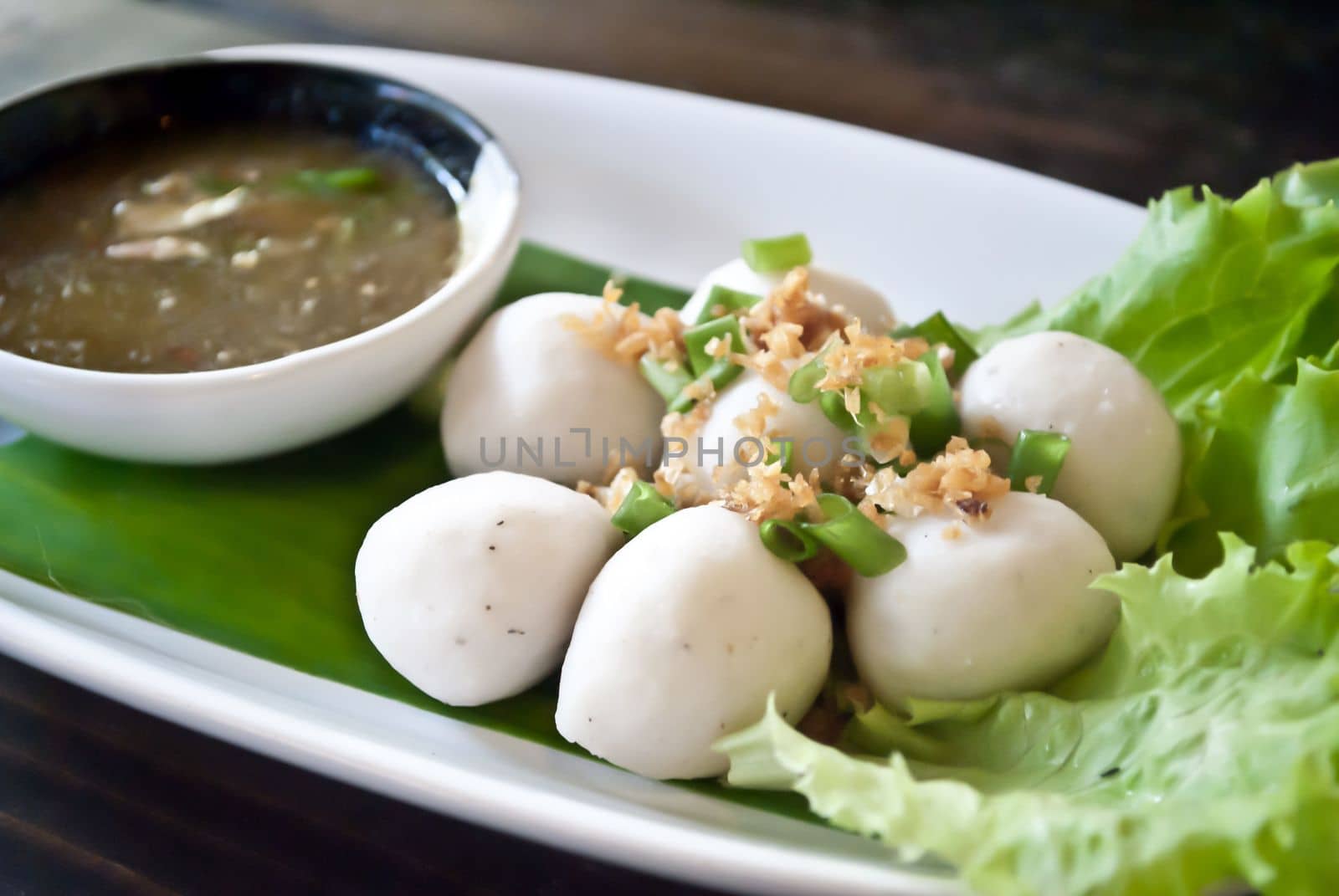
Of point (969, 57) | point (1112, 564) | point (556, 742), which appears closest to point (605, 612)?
point (556, 742)

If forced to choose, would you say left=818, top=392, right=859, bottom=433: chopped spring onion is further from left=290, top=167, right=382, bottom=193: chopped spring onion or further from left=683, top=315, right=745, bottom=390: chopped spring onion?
left=290, top=167, right=382, bottom=193: chopped spring onion

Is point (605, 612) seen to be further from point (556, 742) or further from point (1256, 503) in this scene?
point (1256, 503)

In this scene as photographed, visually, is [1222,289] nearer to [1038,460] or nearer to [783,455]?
[1038,460]

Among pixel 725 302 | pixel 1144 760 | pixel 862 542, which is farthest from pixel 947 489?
pixel 725 302

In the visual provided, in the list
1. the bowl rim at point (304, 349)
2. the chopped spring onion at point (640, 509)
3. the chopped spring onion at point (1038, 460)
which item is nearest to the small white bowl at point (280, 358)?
the bowl rim at point (304, 349)

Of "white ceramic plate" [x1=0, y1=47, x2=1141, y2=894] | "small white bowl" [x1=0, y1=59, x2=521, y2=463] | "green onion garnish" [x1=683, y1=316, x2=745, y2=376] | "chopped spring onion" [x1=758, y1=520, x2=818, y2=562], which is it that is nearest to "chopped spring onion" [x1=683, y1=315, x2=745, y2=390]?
"green onion garnish" [x1=683, y1=316, x2=745, y2=376]

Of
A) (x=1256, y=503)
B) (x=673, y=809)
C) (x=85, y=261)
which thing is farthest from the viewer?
(x=85, y=261)
